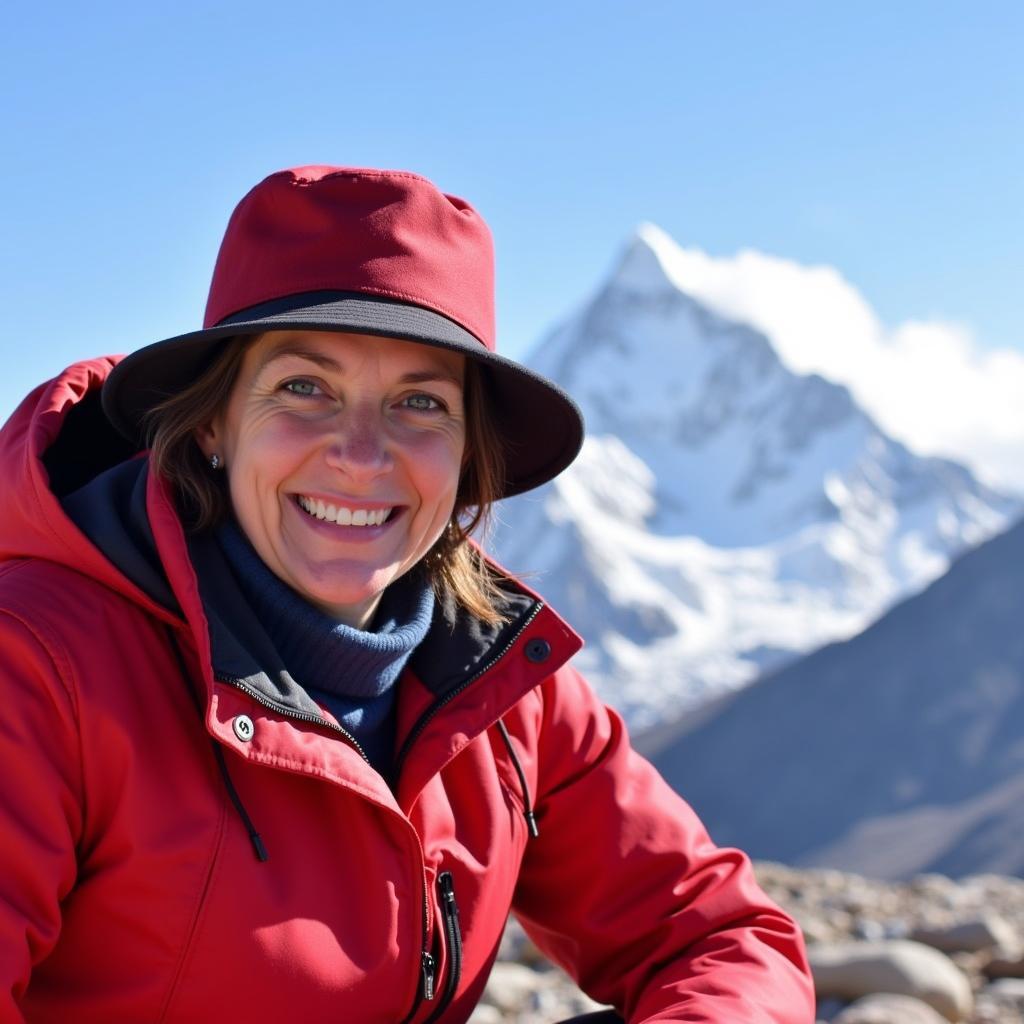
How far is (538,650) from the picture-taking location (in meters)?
2.51

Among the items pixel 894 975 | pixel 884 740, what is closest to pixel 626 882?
pixel 894 975

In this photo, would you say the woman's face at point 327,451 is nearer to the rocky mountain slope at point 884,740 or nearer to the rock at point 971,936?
the rock at point 971,936

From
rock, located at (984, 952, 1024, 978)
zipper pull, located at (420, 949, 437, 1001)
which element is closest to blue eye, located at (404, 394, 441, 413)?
zipper pull, located at (420, 949, 437, 1001)

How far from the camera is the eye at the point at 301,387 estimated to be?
2.29m

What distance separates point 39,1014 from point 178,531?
0.70 m

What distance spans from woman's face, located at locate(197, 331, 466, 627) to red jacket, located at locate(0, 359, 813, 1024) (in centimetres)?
17

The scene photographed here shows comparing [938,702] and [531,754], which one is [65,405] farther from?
[938,702]

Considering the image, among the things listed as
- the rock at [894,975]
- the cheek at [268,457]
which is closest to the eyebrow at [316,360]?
the cheek at [268,457]

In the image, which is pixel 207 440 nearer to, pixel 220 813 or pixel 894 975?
pixel 220 813

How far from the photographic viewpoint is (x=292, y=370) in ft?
7.41

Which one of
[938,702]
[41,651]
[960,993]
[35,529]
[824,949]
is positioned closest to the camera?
[41,651]

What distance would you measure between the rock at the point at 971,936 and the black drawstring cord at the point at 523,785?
12.1 ft

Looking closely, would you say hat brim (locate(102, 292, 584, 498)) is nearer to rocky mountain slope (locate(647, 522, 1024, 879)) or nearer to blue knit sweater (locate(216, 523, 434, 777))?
blue knit sweater (locate(216, 523, 434, 777))

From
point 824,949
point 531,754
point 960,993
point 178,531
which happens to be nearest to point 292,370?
point 178,531
